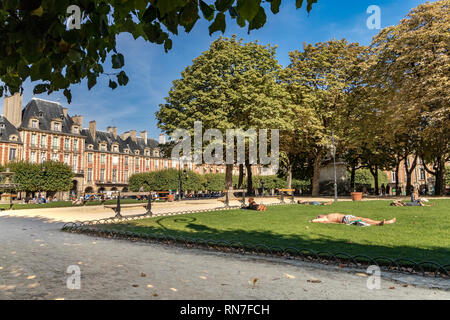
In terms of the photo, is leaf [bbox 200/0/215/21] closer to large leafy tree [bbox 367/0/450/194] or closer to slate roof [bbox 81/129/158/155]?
large leafy tree [bbox 367/0/450/194]

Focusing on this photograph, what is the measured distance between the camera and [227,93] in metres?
25.2

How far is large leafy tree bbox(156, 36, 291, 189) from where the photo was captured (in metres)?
24.4

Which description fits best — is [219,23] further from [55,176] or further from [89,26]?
[55,176]

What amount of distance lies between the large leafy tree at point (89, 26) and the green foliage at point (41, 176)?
4482cm

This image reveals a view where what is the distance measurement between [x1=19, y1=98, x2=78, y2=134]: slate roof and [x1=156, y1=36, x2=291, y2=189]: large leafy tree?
122ft

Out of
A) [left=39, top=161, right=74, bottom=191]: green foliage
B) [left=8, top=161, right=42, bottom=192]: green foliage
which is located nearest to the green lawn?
[left=8, top=161, right=42, bottom=192]: green foliage

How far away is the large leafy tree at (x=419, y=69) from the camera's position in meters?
22.2

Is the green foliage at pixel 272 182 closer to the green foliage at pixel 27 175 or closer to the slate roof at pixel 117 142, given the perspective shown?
the slate roof at pixel 117 142

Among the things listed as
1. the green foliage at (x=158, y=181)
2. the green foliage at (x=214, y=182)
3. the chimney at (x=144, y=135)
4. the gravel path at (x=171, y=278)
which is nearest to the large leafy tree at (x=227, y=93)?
the gravel path at (x=171, y=278)

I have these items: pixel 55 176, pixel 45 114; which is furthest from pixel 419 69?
pixel 45 114

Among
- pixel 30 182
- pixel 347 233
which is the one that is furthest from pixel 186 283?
pixel 30 182

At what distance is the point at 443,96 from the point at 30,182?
47722 millimetres

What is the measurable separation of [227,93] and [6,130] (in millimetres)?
41956
